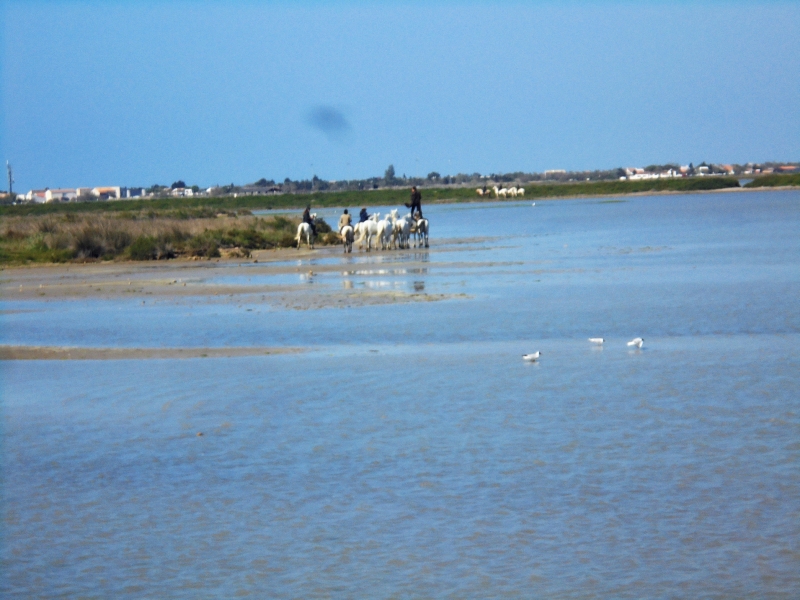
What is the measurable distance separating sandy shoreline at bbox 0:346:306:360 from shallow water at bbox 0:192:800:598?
41cm

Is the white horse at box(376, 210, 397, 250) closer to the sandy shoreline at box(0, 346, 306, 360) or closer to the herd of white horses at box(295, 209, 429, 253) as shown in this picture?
the herd of white horses at box(295, 209, 429, 253)

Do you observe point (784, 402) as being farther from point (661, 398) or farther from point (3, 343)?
point (3, 343)

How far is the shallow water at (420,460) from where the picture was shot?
6.82 metres

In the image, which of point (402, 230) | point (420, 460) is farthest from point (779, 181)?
point (420, 460)

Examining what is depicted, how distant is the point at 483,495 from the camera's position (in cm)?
816

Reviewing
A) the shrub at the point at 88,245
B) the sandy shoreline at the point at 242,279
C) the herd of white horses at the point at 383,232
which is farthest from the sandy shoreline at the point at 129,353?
the shrub at the point at 88,245

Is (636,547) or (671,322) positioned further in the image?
(671,322)

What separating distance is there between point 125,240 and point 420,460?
32.3m

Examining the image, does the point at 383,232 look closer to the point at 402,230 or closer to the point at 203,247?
the point at 402,230

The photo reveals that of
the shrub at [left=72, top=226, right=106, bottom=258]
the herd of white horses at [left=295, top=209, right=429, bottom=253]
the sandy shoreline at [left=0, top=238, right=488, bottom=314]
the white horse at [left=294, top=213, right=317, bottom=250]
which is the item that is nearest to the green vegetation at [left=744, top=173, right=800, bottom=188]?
the white horse at [left=294, top=213, right=317, bottom=250]

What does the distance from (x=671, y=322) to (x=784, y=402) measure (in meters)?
6.17

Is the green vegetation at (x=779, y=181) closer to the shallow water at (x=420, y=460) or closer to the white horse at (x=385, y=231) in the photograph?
the white horse at (x=385, y=231)

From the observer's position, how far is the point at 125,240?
39875mm

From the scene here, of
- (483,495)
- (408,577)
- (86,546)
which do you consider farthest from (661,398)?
(86,546)
